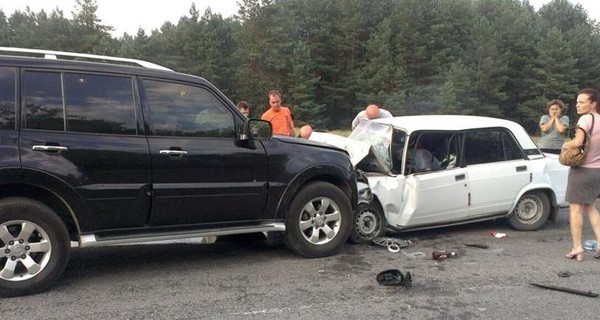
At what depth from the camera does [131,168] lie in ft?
15.4

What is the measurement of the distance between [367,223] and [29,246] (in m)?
3.56

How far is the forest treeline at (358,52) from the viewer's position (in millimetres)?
44219

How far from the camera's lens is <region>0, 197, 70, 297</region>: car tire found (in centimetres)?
430

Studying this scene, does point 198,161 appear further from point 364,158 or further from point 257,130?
point 364,158

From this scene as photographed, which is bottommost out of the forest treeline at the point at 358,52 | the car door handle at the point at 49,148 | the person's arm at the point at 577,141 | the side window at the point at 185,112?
the person's arm at the point at 577,141

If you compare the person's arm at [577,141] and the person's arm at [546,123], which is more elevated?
the person's arm at [546,123]

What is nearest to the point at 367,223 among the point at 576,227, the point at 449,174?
the point at 449,174

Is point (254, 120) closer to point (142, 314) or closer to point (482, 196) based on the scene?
point (142, 314)

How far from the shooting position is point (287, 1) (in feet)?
157

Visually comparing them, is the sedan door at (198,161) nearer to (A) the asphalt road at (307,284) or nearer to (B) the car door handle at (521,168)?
(A) the asphalt road at (307,284)

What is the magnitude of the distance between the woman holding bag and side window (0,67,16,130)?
5195 mm

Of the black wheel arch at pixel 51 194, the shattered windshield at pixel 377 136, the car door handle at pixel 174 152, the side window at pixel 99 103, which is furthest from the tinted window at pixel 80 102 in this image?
the shattered windshield at pixel 377 136

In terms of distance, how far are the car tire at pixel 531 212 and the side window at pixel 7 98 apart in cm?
583

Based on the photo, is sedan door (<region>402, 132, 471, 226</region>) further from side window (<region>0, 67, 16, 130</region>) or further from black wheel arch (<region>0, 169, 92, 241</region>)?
side window (<region>0, 67, 16, 130</region>)
